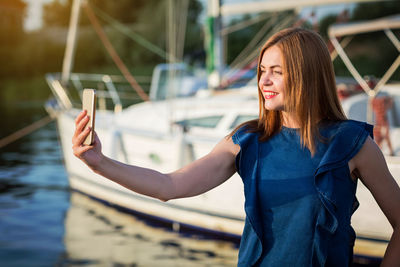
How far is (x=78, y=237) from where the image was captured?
6.61m

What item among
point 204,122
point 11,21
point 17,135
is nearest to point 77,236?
point 204,122

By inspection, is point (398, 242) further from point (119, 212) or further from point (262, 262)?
point (119, 212)

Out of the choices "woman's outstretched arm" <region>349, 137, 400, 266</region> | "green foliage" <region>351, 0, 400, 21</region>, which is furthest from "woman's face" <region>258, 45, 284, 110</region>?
"green foliage" <region>351, 0, 400, 21</region>

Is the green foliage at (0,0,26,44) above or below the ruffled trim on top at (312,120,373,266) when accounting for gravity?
above


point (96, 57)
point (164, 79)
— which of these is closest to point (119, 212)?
point (164, 79)

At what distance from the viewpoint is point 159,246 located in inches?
242

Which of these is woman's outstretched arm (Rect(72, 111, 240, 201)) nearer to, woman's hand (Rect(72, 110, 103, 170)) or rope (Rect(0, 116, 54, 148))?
woman's hand (Rect(72, 110, 103, 170))

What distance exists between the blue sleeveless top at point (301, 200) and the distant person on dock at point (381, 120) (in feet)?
13.7

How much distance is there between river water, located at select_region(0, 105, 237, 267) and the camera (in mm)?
5762

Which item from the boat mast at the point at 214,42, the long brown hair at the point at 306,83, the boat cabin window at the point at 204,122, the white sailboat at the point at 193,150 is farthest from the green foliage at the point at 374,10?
the long brown hair at the point at 306,83

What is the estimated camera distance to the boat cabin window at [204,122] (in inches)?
260

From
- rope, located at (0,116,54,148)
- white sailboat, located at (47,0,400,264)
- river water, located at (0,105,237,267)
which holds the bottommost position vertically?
rope, located at (0,116,54,148)

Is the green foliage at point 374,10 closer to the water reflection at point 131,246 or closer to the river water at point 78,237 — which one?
the river water at point 78,237

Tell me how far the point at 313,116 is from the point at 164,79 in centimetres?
888
